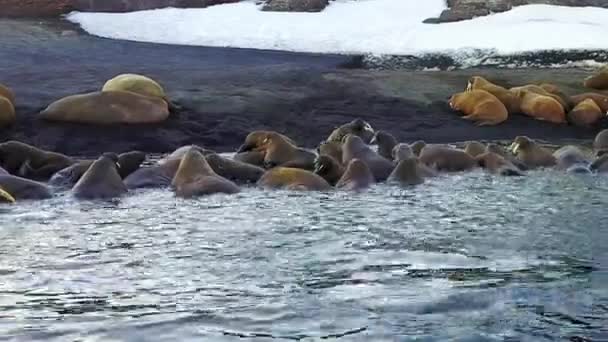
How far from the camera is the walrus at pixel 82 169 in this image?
10.7 m

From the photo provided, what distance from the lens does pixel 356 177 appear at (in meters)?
10.7

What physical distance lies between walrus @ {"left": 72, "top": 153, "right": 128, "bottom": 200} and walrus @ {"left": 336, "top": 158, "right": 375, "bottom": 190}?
2.17m

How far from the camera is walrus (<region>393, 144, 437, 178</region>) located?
11.3 m

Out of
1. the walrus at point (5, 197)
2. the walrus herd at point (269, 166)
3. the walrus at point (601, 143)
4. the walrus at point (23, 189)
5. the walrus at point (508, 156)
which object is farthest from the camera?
the walrus at point (601, 143)

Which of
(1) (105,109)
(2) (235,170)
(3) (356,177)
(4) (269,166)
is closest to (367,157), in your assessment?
(3) (356,177)

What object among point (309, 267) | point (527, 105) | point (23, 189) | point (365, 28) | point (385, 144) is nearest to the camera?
point (309, 267)

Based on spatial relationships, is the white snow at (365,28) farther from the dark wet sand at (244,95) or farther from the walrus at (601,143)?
the walrus at (601,143)

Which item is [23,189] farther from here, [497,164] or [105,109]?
[497,164]

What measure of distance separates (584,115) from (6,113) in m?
7.93

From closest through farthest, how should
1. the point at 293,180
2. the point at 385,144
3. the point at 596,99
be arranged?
the point at 293,180, the point at 385,144, the point at 596,99

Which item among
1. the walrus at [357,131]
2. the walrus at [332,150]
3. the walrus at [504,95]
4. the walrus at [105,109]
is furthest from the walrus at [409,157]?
the walrus at [504,95]

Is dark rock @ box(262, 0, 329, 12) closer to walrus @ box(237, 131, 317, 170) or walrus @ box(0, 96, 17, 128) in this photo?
walrus @ box(0, 96, 17, 128)

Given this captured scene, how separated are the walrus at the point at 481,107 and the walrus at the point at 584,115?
936 mm

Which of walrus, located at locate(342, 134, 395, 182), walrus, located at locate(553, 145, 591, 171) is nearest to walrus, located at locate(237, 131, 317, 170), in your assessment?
walrus, located at locate(342, 134, 395, 182)
